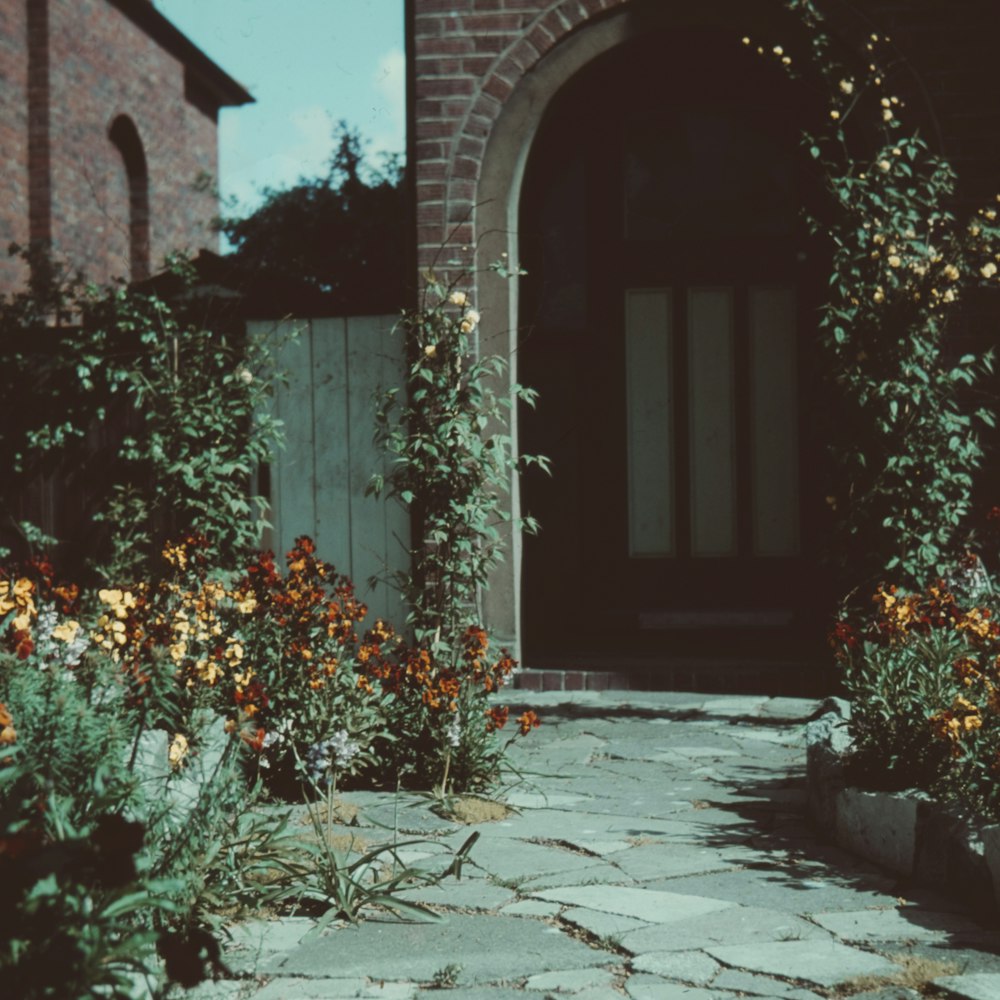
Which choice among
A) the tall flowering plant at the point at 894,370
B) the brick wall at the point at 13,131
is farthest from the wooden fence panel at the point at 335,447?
the brick wall at the point at 13,131

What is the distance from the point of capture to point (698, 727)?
640 cm

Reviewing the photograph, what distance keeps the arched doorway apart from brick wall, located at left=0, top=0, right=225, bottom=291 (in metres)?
4.77

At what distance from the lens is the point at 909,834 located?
3904 millimetres

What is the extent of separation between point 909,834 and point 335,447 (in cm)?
477

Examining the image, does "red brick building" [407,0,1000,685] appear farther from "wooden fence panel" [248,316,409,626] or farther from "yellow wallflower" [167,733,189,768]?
"yellow wallflower" [167,733,189,768]

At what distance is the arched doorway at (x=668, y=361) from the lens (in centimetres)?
848

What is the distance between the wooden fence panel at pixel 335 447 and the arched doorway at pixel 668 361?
3.47 ft

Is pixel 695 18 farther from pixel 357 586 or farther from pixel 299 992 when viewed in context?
pixel 299 992

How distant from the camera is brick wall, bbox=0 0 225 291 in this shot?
1302cm

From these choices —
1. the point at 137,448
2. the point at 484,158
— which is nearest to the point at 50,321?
the point at 137,448

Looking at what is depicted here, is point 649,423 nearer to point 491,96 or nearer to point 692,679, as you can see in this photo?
point 692,679

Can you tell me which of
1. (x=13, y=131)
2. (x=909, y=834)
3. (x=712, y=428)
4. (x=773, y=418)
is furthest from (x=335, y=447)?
(x=13, y=131)

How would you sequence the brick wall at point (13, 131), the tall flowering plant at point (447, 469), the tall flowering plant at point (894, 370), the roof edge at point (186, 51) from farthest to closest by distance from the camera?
the roof edge at point (186, 51), the brick wall at point (13, 131), the tall flowering plant at point (894, 370), the tall flowering plant at point (447, 469)

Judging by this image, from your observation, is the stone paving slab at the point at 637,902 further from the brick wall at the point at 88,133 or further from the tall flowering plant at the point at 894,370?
the brick wall at the point at 88,133
